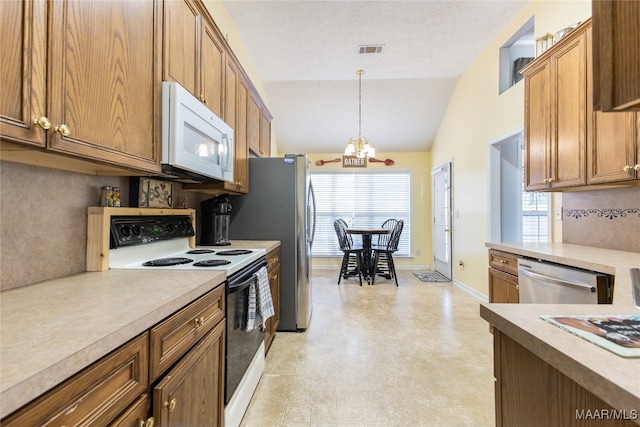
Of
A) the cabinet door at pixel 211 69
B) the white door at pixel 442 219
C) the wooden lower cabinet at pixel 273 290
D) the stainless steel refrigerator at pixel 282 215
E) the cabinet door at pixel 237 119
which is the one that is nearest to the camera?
the cabinet door at pixel 211 69

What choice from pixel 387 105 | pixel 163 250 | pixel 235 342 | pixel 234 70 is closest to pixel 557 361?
pixel 235 342

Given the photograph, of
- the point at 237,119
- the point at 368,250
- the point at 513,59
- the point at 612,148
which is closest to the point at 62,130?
the point at 237,119

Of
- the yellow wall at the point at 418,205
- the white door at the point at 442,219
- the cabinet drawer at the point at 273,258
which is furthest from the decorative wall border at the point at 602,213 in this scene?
the yellow wall at the point at 418,205

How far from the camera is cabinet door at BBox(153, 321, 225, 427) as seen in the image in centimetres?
87

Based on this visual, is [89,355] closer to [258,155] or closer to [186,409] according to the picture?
[186,409]

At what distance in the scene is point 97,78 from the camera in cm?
104

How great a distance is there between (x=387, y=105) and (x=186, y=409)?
4.94 meters

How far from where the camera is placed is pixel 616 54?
0.49 meters

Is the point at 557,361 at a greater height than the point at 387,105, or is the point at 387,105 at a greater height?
the point at 387,105

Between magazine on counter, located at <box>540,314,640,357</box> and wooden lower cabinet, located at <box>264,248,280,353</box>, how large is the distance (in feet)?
6.20

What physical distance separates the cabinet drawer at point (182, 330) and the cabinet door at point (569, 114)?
7.86 ft

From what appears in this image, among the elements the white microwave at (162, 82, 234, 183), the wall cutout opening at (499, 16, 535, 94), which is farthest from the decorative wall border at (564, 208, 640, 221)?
the white microwave at (162, 82, 234, 183)

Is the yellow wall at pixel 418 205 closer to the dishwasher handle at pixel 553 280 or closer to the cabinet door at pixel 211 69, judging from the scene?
the dishwasher handle at pixel 553 280

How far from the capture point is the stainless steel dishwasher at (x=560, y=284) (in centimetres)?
154
